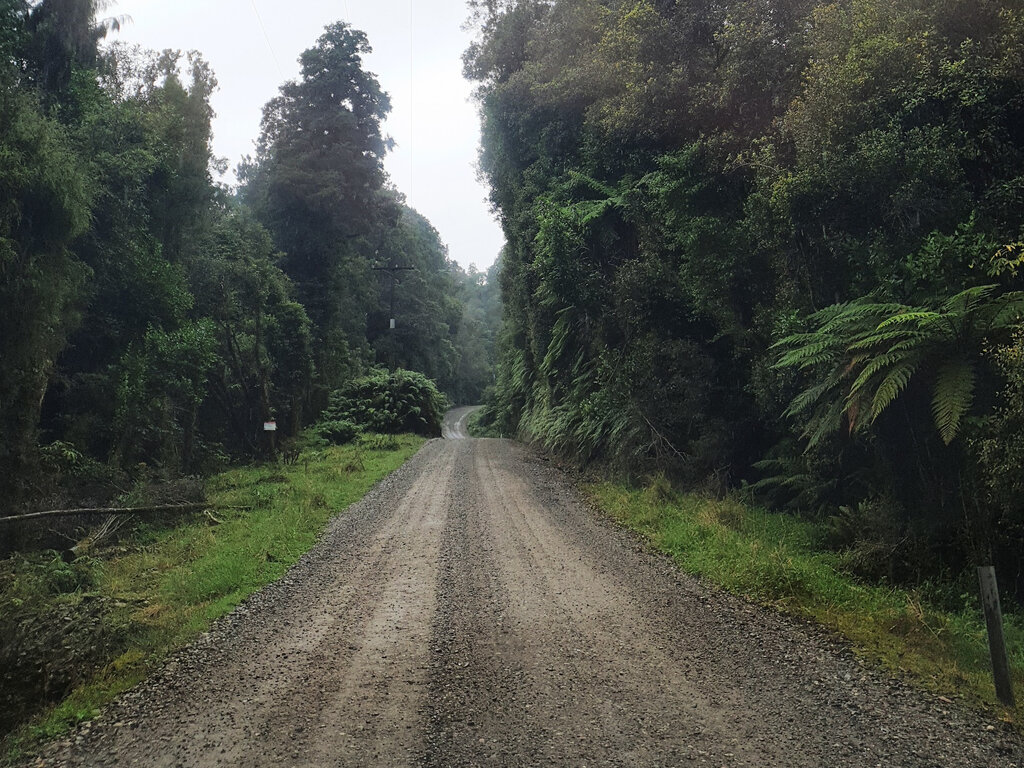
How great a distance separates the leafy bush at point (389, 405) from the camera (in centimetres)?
2978

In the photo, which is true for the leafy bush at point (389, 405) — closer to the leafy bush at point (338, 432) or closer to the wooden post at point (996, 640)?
the leafy bush at point (338, 432)

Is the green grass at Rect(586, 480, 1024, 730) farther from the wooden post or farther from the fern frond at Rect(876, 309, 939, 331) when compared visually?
the fern frond at Rect(876, 309, 939, 331)

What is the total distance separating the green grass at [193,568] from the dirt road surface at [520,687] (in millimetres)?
304

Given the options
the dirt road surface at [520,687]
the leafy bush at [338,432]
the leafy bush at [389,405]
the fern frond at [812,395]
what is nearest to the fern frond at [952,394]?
the fern frond at [812,395]

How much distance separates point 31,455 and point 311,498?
5403 millimetres

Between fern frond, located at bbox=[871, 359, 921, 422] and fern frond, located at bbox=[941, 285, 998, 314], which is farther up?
fern frond, located at bbox=[941, 285, 998, 314]

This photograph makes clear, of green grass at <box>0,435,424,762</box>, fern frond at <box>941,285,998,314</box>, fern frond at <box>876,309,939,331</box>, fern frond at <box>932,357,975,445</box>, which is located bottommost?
green grass at <box>0,435,424,762</box>

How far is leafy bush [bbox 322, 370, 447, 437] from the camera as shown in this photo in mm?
29781

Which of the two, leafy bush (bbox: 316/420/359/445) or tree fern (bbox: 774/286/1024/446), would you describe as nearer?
tree fern (bbox: 774/286/1024/446)

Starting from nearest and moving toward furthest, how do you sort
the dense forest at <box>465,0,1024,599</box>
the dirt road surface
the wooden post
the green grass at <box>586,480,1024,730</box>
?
the dirt road surface < the wooden post < the green grass at <box>586,480,1024,730</box> < the dense forest at <box>465,0,1024,599</box>

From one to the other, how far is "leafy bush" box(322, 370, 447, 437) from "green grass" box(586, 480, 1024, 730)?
66.9ft

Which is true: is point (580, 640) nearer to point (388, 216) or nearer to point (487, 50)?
point (487, 50)

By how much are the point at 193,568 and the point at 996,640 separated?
29.6 feet

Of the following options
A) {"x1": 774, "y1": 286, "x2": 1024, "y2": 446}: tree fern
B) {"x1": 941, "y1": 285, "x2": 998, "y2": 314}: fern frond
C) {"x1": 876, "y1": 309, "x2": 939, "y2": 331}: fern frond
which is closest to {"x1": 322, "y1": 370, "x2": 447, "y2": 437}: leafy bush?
{"x1": 774, "y1": 286, "x2": 1024, "y2": 446}: tree fern
